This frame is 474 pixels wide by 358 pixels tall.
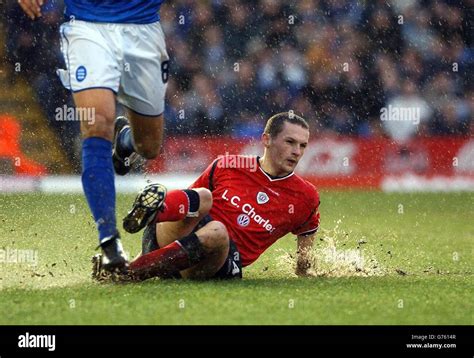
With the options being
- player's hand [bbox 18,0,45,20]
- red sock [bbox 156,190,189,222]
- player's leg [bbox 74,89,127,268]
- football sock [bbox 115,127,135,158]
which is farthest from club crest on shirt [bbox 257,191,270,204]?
player's hand [bbox 18,0,45,20]

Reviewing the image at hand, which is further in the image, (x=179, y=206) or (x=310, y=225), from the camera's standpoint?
(x=310, y=225)

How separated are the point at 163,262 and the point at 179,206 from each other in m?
0.33

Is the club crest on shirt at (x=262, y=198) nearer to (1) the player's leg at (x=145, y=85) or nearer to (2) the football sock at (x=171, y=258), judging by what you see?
(2) the football sock at (x=171, y=258)

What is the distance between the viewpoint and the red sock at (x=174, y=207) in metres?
5.54

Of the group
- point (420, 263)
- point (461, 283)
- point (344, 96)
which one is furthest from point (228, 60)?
point (461, 283)

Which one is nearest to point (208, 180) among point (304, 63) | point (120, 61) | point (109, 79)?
point (120, 61)

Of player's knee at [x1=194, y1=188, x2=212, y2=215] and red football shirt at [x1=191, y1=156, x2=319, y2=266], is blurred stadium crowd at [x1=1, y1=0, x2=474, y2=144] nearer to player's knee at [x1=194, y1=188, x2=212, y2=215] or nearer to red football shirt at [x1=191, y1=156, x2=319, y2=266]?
red football shirt at [x1=191, y1=156, x2=319, y2=266]

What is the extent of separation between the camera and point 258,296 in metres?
5.25

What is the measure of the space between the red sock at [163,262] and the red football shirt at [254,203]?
490 mm

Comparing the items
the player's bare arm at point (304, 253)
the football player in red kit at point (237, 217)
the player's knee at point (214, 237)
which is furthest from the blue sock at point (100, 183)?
the player's bare arm at point (304, 253)

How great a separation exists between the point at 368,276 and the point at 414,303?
1.11m

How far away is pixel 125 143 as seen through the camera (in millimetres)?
6672

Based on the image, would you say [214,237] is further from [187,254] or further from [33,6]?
[33,6]
